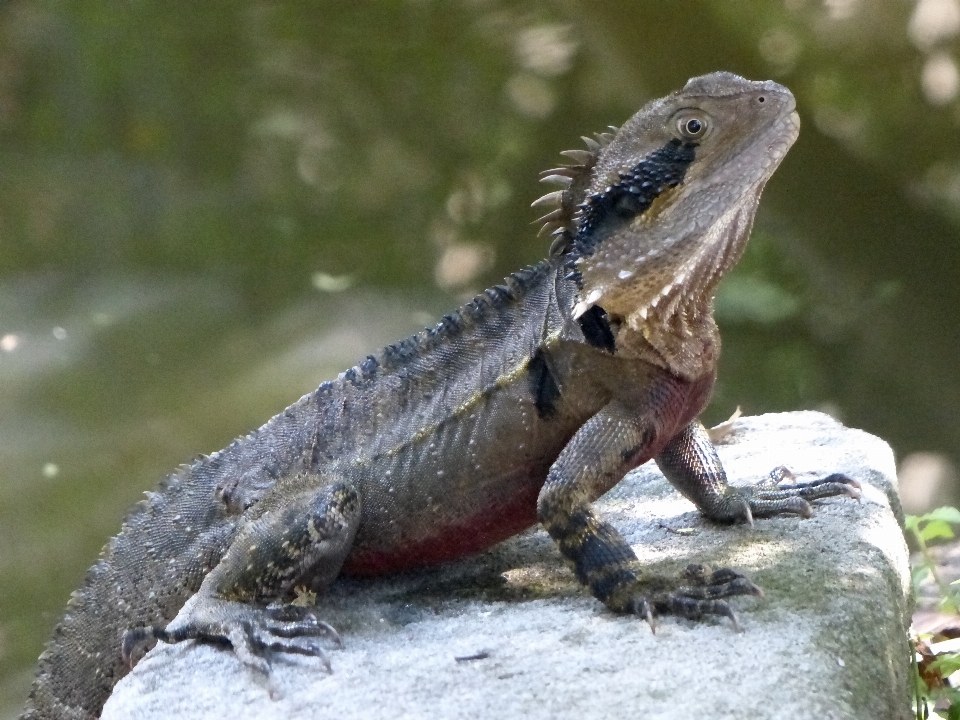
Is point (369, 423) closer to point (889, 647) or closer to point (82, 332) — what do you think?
point (889, 647)

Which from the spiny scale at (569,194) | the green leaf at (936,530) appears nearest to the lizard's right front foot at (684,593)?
the spiny scale at (569,194)

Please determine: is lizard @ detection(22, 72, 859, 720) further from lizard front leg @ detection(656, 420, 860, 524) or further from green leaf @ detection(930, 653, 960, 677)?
green leaf @ detection(930, 653, 960, 677)

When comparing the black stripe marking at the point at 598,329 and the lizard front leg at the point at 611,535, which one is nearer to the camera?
the lizard front leg at the point at 611,535

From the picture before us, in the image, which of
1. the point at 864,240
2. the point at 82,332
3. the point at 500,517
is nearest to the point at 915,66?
the point at 864,240

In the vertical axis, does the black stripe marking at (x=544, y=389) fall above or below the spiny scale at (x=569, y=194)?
below

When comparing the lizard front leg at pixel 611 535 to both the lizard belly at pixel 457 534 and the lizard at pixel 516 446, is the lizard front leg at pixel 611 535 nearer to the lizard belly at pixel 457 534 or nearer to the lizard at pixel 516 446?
the lizard at pixel 516 446

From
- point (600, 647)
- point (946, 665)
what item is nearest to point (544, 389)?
point (600, 647)

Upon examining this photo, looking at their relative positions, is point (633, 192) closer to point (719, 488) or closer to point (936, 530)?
point (719, 488)
